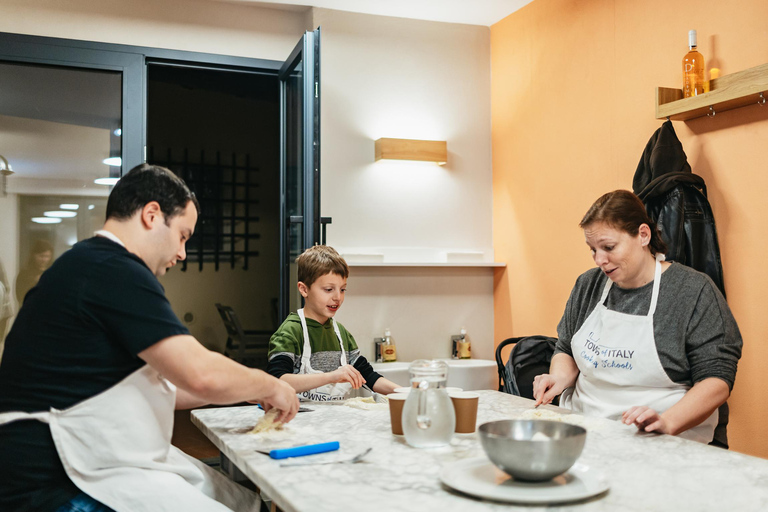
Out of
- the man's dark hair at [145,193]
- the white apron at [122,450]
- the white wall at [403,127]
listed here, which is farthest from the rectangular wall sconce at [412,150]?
the white apron at [122,450]

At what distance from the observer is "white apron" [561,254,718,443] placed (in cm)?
178

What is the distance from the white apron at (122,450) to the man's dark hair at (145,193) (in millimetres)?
331

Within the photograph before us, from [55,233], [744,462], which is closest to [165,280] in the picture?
[55,233]

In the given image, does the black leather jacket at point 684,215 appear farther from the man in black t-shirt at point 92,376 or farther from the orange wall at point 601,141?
the man in black t-shirt at point 92,376

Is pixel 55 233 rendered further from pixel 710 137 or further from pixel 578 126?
pixel 710 137

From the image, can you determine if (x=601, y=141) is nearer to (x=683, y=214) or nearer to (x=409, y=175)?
(x=683, y=214)

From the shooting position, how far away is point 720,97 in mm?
2404

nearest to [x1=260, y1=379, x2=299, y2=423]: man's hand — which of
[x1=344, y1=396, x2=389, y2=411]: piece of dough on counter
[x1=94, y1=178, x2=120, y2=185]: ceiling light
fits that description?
[x1=344, y1=396, x2=389, y2=411]: piece of dough on counter

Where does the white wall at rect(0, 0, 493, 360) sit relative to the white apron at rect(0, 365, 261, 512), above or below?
above

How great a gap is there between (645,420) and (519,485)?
55 centimetres

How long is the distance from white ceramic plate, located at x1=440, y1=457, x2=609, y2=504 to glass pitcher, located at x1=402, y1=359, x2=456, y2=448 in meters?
0.15

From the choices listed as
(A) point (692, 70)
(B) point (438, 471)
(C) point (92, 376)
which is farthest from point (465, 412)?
(A) point (692, 70)

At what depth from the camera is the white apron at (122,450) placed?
1.19m

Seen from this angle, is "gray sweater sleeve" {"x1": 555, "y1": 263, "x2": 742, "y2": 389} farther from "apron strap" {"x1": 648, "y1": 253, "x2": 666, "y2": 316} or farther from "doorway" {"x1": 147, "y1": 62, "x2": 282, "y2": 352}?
"doorway" {"x1": 147, "y1": 62, "x2": 282, "y2": 352}
